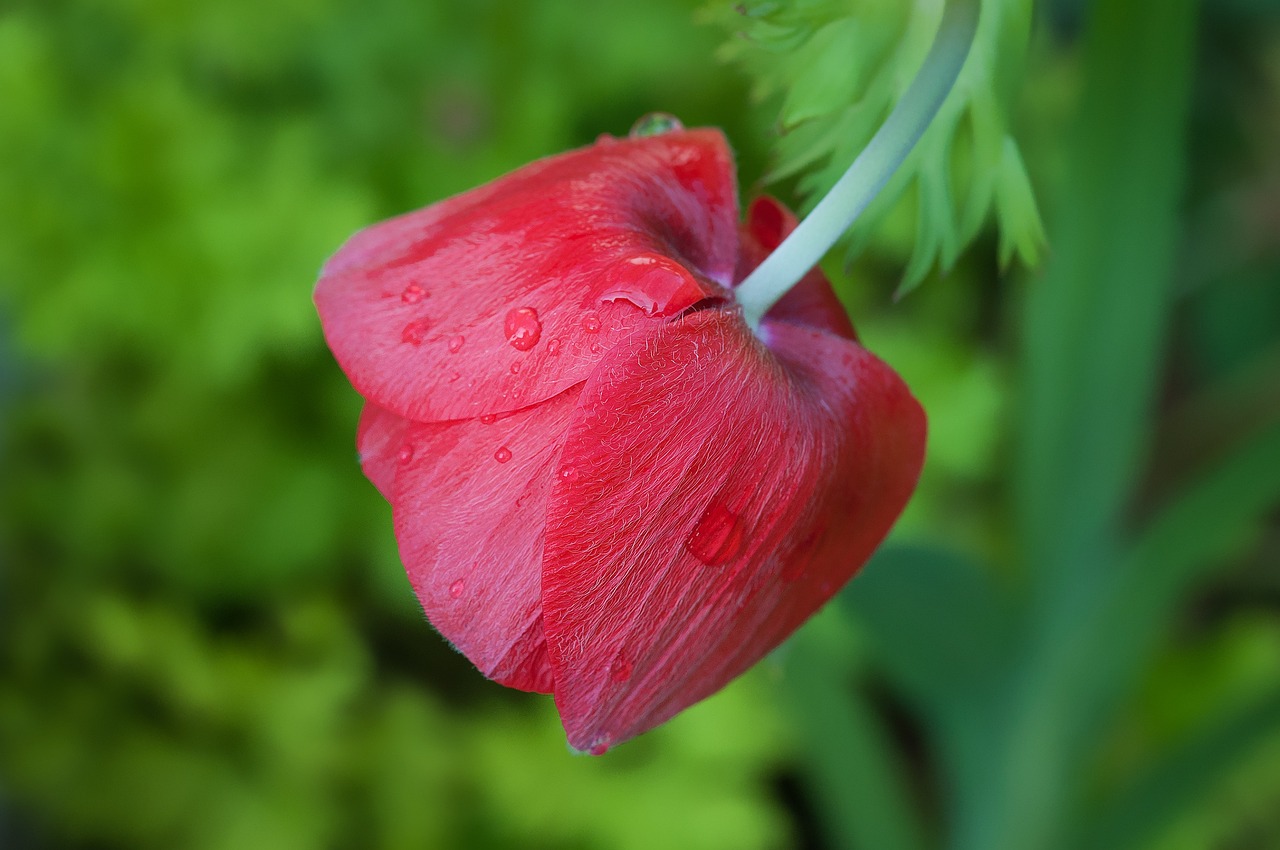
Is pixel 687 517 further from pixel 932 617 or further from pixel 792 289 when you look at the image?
pixel 932 617

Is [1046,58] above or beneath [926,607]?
above

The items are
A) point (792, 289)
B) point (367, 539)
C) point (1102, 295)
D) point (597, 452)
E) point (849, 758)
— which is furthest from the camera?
point (367, 539)

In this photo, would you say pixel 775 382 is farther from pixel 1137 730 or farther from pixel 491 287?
pixel 1137 730

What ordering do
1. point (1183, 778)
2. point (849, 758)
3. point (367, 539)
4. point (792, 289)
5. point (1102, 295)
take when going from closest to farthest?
point (792, 289), point (1102, 295), point (1183, 778), point (849, 758), point (367, 539)

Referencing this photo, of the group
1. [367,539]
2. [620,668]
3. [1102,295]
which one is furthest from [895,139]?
[367,539]

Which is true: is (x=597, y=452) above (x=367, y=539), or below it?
above

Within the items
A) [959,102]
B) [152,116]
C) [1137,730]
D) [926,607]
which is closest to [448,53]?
[152,116]

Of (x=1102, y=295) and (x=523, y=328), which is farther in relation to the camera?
(x=1102, y=295)
